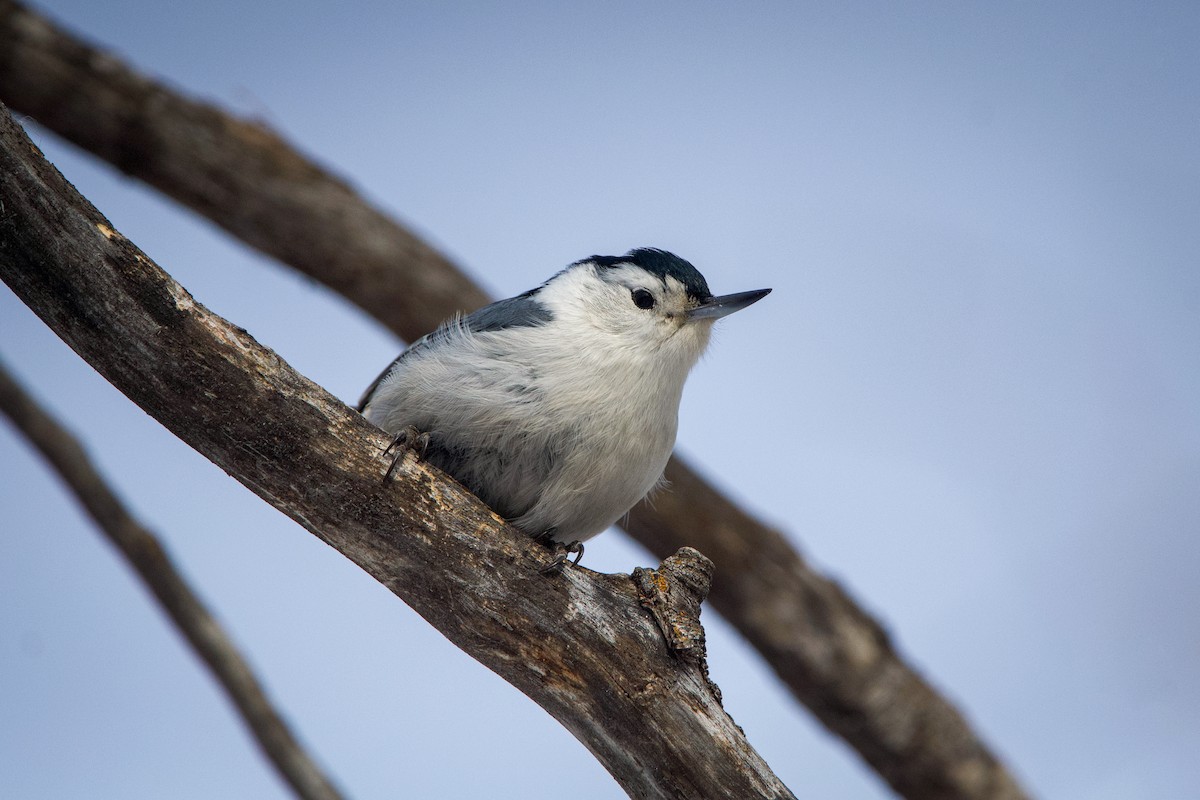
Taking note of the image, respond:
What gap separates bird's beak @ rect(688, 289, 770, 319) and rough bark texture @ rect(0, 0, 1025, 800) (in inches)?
45.6

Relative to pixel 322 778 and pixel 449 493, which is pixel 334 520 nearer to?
pixel 449 493

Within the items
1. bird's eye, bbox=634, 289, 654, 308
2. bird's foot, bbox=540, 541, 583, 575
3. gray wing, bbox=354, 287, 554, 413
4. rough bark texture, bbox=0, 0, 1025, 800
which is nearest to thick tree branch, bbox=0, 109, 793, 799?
bird's foot, bbox=540, 541, 583, 575

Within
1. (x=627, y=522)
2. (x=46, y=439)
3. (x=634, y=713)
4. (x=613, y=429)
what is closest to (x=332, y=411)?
(x=613, y=429)

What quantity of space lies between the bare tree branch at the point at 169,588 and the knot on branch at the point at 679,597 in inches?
67.1

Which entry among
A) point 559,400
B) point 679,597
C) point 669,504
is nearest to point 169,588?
point 669,504

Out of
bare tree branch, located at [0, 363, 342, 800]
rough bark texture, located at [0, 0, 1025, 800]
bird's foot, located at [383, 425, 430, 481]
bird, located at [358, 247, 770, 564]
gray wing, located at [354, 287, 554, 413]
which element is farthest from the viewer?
rough bark texture, located at [0, 0, 1025, 800]

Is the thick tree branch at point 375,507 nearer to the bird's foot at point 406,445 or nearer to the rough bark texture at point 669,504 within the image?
the bird's foot at point 406,445

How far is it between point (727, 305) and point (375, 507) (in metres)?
1.02

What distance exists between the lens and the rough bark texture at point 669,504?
3350 millimetres

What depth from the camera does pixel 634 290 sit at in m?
2.46

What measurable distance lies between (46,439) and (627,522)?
2.01 m

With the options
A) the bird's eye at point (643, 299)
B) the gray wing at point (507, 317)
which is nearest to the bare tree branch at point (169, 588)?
the gray wing at point (507, 317)

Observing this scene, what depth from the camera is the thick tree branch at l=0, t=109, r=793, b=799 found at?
1748 millimetres

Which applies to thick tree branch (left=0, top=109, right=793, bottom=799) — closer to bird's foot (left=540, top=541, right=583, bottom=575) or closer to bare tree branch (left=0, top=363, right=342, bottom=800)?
bird's foot (left=540, top=541, right=583, bottom=575)
